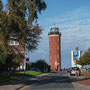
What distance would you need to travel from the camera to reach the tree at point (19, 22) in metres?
18.4

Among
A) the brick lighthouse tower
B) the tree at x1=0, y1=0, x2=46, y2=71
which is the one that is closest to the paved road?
the tree at x1=0, y1=0, x2=46, y2=71

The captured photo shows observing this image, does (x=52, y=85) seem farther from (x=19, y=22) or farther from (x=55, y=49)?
(x=55, y=49)

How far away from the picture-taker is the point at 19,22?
18953 millimetres

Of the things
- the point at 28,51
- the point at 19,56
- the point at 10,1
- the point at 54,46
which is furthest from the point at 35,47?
the point at 54,46

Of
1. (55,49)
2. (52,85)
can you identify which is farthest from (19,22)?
(55,49)

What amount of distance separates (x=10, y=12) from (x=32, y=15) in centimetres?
196

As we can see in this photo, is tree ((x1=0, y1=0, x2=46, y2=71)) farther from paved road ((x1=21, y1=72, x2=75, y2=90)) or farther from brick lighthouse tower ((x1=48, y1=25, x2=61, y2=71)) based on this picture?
brick lighthouse tower ((x1=48, y1=25, x2=61, y2=71))

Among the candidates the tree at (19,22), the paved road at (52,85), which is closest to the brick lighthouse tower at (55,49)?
the paved road at (52,85)

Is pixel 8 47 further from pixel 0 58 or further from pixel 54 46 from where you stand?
pixel 54 46

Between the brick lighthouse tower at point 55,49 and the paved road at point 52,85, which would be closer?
the paved road at point 52,85

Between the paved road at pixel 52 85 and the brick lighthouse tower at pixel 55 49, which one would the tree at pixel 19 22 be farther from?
the brick lighthouse tower at pixel 55 49

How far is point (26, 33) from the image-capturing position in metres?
19.6

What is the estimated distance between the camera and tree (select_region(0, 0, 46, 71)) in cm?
1844

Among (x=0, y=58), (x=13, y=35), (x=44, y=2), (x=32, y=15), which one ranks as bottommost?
(x=0, y=58)
